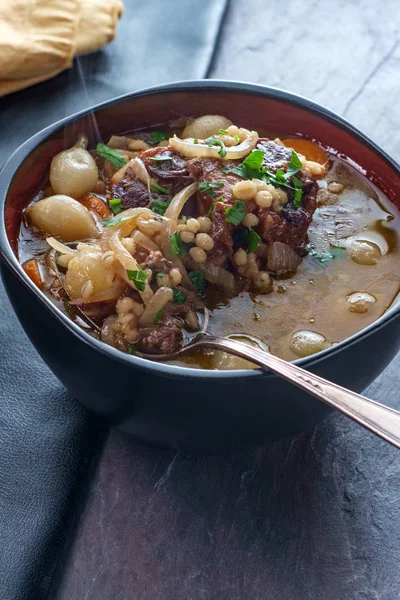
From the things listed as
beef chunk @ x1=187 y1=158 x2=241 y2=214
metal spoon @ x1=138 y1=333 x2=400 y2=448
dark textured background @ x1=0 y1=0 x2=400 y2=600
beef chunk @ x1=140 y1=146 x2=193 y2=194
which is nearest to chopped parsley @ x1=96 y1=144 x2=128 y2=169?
beef chunk @ x1=140 y1=146 x2=193 y2=194

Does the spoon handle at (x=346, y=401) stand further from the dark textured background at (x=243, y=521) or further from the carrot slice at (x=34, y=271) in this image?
the carrot slice at (x=34, y=271)

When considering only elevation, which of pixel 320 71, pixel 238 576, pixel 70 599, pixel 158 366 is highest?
pixel 158 366

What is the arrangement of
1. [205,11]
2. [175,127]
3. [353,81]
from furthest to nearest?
[205,11] < [353,81] < [175,127]

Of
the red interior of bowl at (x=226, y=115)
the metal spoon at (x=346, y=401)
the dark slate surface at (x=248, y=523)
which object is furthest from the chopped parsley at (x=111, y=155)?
the metal spoon at (x=346, y=401)

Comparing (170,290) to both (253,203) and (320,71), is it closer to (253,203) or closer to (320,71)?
(253,203)

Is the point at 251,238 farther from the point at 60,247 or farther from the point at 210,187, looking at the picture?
the point at 60,247

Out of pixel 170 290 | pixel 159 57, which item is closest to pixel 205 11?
pixel 159 57

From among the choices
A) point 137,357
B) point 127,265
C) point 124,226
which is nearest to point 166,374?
point 137,357
